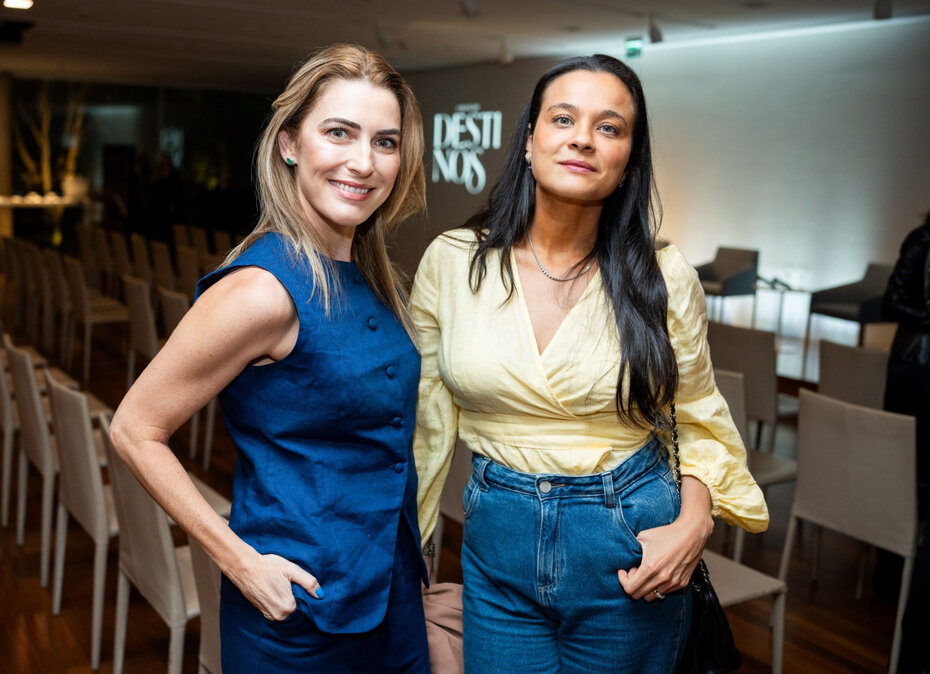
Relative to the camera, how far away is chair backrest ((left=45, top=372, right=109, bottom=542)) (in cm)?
278

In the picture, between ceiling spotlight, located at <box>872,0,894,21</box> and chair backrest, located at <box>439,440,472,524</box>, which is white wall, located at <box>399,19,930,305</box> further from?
chair backrest, located at <box>439,440,472,524</box>

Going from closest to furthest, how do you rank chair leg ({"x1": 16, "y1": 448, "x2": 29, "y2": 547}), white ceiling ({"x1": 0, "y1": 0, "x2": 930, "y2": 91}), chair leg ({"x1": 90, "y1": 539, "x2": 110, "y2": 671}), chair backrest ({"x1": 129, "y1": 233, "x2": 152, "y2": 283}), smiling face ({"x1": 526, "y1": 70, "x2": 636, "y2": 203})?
smiling face ({"x1": 526, "y1": 70, "x2": 636, "y2": 203}) → chair leg ({"x1": 90, "y1": 539, "x2": 110, "y2": 671}) → chair leg ({"x1": 16, "y1": 448, "x2": 29, "y2": 547}) → white ceiling ({"x1": 0, "y1": 0, "x2": 930, "y2": 91}) → chair backrest ({"x1": 129, "y1": 233, "x2": 152, "y2": 283})

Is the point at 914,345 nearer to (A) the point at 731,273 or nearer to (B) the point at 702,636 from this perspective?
(B) the point at 702,636

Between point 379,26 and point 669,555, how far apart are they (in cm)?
841

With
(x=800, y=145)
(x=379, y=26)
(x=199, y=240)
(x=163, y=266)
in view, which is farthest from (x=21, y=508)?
(x=800, y=145)

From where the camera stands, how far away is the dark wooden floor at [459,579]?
3.09 metres

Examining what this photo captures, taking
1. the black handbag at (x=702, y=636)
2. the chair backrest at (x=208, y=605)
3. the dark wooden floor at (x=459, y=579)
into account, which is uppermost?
the black handbag at (x=702, y=636)

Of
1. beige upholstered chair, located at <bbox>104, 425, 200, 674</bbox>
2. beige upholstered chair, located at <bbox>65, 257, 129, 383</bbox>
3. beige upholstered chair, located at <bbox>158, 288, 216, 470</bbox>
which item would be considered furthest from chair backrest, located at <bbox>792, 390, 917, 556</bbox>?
beige upholstered chair, located at <bbox>65, 257, 129, 383</bbox>

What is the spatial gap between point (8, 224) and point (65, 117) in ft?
6.36

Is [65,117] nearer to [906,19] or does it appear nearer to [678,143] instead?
[678,143]

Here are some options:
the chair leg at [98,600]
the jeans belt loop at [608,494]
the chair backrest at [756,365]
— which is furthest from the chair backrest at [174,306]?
the jeans belt loop at [608,494]

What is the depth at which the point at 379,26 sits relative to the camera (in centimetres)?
909

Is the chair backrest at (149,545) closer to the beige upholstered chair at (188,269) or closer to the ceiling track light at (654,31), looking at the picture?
the beige upholstered chair at (188,269)

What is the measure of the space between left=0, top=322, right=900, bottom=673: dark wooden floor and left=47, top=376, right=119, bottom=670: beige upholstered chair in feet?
0.53
